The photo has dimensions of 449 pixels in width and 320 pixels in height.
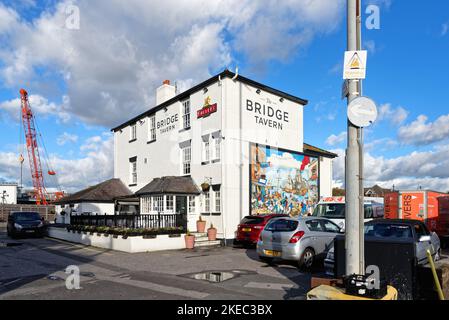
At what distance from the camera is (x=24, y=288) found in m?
8.51

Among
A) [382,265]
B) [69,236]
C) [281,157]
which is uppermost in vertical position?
[281,157]

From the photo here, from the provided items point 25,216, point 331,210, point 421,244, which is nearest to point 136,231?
point 331,210

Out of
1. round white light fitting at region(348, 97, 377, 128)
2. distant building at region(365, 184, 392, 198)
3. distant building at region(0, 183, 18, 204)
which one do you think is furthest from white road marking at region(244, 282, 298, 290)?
distant building at region(0, 183, 18, 204)

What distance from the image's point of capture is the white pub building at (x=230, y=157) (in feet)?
64.6

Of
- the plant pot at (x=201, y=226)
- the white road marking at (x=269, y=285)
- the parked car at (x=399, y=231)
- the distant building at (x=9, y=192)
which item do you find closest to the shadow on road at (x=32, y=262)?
the white road marking at (x=269, y=285)

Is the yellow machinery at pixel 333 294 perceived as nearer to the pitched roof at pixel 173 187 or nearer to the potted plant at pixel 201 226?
the potted plant at pixel 201 226

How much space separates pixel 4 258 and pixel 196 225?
952 cm

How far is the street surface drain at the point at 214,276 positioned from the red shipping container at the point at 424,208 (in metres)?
11.8

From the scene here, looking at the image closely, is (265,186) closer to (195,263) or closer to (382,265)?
(195,263)

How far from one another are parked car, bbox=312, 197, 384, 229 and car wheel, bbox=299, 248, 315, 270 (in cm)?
450

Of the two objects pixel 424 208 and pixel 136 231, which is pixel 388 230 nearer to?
pixel 424 208

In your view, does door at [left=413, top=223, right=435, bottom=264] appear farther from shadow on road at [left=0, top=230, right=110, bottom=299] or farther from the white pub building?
the white pub building

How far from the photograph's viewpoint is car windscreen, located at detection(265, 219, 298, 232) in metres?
11.5
